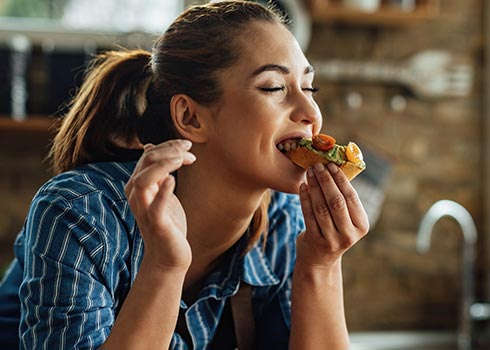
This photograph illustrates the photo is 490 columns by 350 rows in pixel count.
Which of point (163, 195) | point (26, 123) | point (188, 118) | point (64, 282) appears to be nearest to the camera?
point (163, 195)

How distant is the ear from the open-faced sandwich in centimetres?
17

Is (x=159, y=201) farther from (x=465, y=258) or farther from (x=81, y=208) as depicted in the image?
(x=465, y=258)

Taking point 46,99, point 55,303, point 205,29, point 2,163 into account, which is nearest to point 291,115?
point 205,29

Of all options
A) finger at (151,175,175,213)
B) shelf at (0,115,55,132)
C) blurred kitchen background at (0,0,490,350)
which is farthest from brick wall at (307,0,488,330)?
finger at (151,175,175,213)

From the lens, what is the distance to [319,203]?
1377mm

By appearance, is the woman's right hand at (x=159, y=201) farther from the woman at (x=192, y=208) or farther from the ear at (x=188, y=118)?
the ear at (x=188, y=118)

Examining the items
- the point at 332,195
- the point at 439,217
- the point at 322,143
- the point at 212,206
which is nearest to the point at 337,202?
the point at 332,195

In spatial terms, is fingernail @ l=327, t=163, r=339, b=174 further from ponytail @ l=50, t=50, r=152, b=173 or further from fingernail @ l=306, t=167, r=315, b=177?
ponytail @ l=50, t=50, r=152, b=173

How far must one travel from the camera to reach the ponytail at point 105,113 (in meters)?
1.54

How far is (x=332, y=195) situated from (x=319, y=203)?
1.3 inches

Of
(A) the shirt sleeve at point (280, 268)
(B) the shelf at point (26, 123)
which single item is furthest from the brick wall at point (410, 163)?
(A) the shirt sleeve at point (280, 268)

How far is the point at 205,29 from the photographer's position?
1.44 metres

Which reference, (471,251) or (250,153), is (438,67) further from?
(250,153)

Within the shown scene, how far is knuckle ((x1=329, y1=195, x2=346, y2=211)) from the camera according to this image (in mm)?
1353
